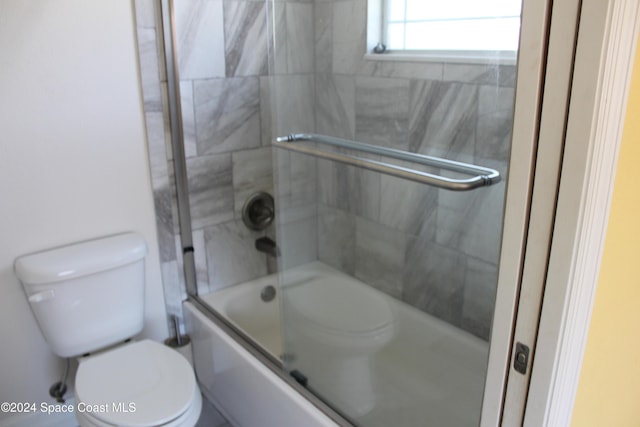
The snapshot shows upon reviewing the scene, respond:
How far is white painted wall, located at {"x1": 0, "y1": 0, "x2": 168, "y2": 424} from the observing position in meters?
1.74

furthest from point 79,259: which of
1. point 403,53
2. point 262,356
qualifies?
point 403,53

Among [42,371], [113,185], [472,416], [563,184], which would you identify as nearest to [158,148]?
[113,185]

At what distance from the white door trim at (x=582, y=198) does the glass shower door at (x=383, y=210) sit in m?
0.49

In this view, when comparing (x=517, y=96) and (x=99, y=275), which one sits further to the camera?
(x=99, y=275)

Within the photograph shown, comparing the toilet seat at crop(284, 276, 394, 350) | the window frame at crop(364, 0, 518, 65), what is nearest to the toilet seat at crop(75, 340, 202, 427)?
the toilet seat at crop(284, 276, 394, 350)

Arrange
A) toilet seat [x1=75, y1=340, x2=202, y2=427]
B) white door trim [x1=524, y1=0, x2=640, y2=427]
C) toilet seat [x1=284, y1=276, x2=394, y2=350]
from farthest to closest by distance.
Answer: toilet seat [x1=284, y1=276, x2=394, y2=350] → toilet seat [x1=75, y1=340, x2=202, y2=427] → white door trim [x1=524, y1=0, x2=640, y2=427]

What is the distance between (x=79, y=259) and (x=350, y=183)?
1.04 metres

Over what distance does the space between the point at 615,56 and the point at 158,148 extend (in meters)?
1.70

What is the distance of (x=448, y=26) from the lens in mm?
1725

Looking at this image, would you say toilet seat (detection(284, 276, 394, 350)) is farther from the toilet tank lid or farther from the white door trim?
the white door trim

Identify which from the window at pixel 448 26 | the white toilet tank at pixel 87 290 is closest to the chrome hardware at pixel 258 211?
the white toilet tank at pixel 87 290

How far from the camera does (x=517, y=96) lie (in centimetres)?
83

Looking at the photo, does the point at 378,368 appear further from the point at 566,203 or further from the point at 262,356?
the point at 566,203

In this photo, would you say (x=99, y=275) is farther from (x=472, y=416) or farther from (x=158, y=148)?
(x=472, y=416)
